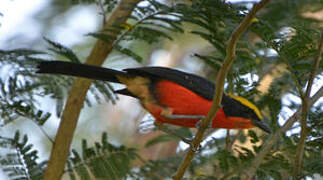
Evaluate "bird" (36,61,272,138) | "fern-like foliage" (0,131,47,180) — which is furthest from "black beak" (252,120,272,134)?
→ "fern-like foliage" (0,131,47,180)

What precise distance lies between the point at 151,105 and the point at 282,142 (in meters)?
0.78

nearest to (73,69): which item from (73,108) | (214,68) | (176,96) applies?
(73,108)

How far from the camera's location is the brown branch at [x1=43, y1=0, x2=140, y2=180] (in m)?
3.16

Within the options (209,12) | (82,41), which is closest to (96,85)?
(209,12)

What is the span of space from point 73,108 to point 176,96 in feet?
1.94

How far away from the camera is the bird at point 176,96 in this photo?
323 cm

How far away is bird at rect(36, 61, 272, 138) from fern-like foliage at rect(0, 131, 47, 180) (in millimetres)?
511

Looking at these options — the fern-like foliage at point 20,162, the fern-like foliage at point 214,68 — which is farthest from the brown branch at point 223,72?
the fern-like foliage at point 20,162

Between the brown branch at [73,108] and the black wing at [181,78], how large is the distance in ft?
0.92

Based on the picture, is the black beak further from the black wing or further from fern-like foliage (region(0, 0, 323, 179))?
the black wing

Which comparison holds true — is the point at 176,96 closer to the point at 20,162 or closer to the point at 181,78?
the point at 181,78

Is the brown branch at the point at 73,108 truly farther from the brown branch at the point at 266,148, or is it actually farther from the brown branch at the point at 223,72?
the brown branch at the point at 266,148

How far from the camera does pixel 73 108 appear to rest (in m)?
3.29

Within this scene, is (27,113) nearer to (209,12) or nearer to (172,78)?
(172,78)
